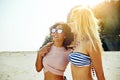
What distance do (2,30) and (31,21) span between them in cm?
24

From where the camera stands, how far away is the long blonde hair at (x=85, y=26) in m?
1.72

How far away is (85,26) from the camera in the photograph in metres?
1.73

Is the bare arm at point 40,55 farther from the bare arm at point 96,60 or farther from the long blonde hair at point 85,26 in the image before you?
the bare arm at point 96,60

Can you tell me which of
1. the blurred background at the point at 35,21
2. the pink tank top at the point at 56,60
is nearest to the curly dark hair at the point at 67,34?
the pink tank top at the point at 56,60

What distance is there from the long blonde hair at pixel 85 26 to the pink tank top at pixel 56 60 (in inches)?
8.0

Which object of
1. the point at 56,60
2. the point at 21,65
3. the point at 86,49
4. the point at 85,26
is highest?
the point at 85,26

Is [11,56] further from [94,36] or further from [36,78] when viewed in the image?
[94,36]

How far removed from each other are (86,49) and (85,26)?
0.15 m

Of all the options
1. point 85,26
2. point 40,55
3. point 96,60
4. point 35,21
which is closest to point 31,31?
point 35,21

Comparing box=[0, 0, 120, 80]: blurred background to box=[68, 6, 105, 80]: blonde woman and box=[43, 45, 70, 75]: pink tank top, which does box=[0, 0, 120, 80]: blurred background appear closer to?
box=[43, 45, 70, 75]: pink tank top

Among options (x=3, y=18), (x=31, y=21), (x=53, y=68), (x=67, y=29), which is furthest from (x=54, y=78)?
(x=3, y=18)

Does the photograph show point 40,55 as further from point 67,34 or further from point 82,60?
point 82,60

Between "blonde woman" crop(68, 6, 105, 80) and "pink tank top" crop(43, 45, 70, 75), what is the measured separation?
0.18 metres

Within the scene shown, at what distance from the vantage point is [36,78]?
216 centimetres
